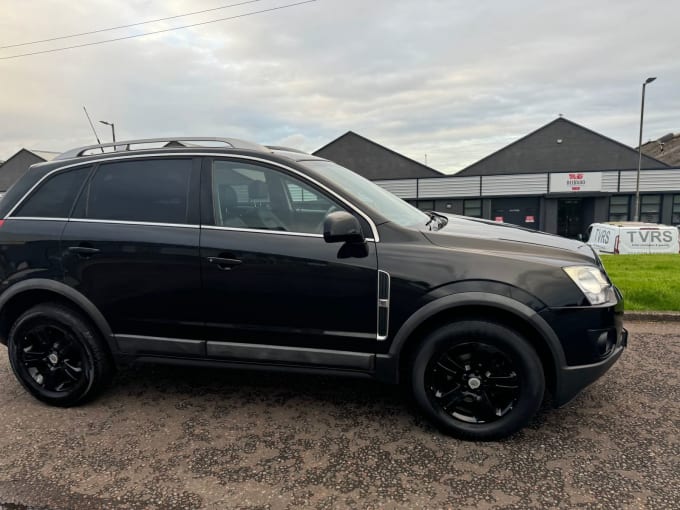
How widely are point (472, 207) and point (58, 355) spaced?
31.9 metres

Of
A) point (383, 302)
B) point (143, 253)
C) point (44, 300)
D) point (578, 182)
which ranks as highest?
point (578, 182)

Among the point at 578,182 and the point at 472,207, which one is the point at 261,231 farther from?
the point at 578,182

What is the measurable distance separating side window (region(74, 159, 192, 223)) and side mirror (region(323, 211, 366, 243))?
3.51 feet

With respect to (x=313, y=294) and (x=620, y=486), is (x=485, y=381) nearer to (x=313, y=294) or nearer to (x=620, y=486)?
(x=620, y=486)

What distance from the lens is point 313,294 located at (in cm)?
281

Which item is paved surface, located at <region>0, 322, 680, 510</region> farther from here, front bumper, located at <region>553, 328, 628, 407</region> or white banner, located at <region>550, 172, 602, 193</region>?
white banner, located at <region>550, 172, 602, 193</region>

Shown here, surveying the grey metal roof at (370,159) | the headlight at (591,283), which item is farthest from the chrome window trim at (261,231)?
the grey metal roof at (370,159)

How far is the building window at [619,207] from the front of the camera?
30391 mm

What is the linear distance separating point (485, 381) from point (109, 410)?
8.70 feet

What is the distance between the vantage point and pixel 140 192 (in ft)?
10.5

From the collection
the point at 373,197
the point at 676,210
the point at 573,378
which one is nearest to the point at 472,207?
the point at 676,210

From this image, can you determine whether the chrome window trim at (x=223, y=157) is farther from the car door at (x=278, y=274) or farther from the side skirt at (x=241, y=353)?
the side skirt at (x=241, y=353)

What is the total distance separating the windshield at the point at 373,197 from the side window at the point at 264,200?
0.69 feet

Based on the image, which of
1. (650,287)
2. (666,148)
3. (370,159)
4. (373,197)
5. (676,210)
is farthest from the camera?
(666,148)
